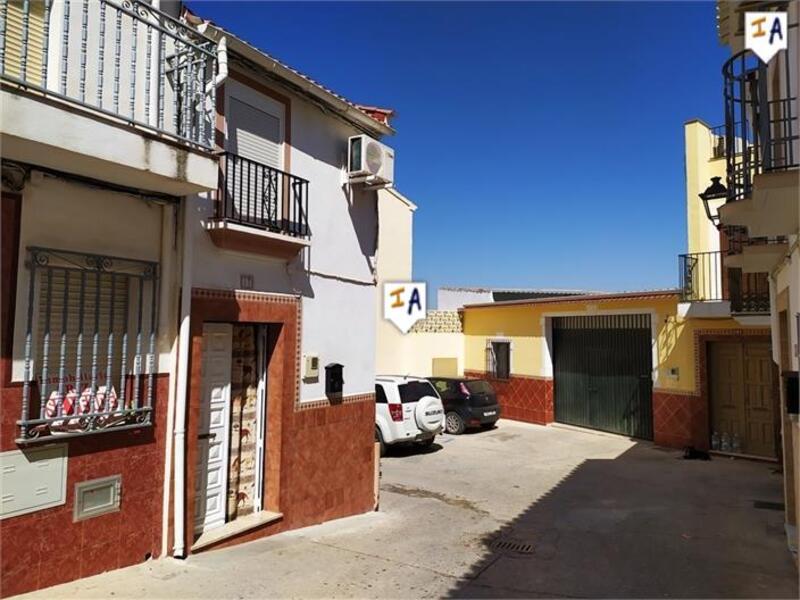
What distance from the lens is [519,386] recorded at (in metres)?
17.9

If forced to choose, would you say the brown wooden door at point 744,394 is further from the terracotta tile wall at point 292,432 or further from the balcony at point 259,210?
the balcony at point 259,210

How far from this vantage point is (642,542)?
6.75 m

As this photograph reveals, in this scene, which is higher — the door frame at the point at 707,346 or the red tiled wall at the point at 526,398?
the door frame at the point at 707,346

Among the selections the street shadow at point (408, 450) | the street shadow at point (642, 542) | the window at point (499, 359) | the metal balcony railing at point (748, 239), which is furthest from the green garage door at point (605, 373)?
the metal balcony railing at point (748, 239)

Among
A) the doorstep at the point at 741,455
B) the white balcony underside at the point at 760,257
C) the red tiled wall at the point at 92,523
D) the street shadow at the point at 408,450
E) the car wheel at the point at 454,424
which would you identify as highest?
the white balcony underside at the point at 760,257

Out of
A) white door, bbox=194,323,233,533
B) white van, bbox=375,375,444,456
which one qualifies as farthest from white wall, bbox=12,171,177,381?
white van, bbox=375,375,444,456

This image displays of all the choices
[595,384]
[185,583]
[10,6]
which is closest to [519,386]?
[595,384]

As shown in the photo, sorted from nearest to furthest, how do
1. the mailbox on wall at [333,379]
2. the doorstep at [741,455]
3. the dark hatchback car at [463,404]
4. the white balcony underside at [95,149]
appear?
1. the white balcony underside at [95,149]
2. the mailbox on wall at [333,379]
3. the doorstep at [741,455]
4. the dark hatchback car at [463,404]

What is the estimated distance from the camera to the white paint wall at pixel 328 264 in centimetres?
649

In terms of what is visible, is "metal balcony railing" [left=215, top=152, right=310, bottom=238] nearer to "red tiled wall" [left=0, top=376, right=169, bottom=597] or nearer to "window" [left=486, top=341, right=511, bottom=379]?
"red tiled wall" [left=0, top=376, right=169, bottom=597]

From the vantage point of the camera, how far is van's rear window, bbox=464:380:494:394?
15594mm

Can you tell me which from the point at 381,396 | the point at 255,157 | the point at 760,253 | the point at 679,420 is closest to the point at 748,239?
the point at 760,253

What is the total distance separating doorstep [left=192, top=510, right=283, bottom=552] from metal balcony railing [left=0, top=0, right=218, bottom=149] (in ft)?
12.3

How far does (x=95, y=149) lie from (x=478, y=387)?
1317 centimetres
